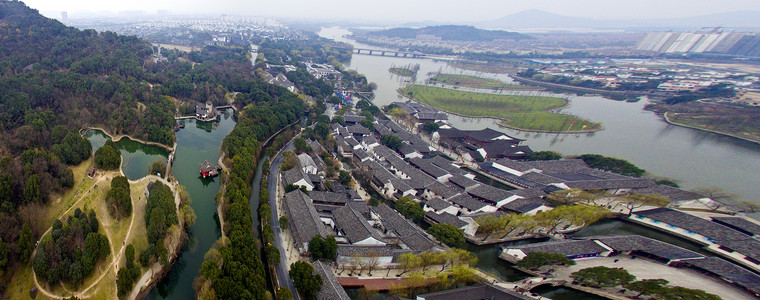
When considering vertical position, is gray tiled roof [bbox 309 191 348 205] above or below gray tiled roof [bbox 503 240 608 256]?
below

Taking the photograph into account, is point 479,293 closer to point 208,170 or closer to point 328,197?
point 328,197

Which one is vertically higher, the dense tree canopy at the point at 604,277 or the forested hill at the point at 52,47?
the forested hill at the point at 52,47

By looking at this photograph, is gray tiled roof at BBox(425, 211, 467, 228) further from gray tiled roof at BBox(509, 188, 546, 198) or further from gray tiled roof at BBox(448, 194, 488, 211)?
gray tiled roof at BBox(509, 188, 546, 198)

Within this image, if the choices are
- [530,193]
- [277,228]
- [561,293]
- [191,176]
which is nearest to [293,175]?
[277,228]

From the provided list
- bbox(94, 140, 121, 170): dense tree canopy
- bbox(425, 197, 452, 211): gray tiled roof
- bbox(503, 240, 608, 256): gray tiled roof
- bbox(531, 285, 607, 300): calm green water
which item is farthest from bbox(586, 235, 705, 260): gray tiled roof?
bbox(94, 140, 121, 170): dense tree canopy

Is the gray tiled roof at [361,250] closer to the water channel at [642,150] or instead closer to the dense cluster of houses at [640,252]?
the water channel at [642,150]

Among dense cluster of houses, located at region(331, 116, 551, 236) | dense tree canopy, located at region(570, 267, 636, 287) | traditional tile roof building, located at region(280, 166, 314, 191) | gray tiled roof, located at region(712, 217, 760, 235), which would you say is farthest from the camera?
traditional tile roof building, located at region(280, 166, 314, 191)

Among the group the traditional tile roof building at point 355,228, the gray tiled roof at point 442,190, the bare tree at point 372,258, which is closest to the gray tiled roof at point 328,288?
the bare tree at point 372,258
